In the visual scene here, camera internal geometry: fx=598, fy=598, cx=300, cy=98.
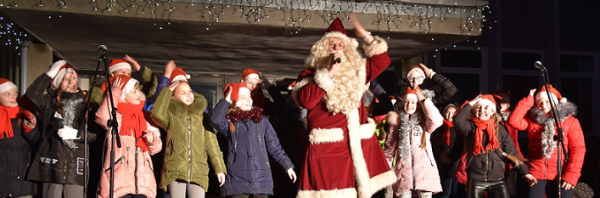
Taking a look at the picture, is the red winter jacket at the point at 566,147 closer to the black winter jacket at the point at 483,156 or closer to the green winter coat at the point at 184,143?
the black winter jacket at the point at 483,156

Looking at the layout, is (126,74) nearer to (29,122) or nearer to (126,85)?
(126,85)

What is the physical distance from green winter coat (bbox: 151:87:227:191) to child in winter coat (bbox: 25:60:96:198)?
2.67 feet

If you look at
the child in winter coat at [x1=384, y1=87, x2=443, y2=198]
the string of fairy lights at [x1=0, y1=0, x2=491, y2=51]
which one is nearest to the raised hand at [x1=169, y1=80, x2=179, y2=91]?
the string of fairy lights at [x1=0, y1=0, x2=491, y2=51]

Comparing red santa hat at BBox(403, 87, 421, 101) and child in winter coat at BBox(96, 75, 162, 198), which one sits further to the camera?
red santa hat at BBox(403, 87, 421, 101)

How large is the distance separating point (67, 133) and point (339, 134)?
9.77ft

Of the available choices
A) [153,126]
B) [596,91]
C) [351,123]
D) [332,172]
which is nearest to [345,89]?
[351,123]

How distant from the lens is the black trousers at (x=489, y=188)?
6.67 metres

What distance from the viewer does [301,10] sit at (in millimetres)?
8430

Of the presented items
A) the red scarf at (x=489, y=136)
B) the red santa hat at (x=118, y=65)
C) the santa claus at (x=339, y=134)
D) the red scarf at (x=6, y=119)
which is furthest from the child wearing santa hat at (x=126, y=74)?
the red scarf at (x=489, y=136)

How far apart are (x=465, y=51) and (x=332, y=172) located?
10349 mm

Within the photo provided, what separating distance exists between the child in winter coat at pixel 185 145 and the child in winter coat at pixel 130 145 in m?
0.16

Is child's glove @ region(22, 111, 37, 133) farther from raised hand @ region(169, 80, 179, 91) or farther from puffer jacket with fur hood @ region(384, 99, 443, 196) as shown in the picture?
puffer jacket with fur hood @ region(384, 99, 443, 196)

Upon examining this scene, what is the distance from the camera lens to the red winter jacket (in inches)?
260

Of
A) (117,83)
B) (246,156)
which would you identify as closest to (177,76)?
(117,83)
